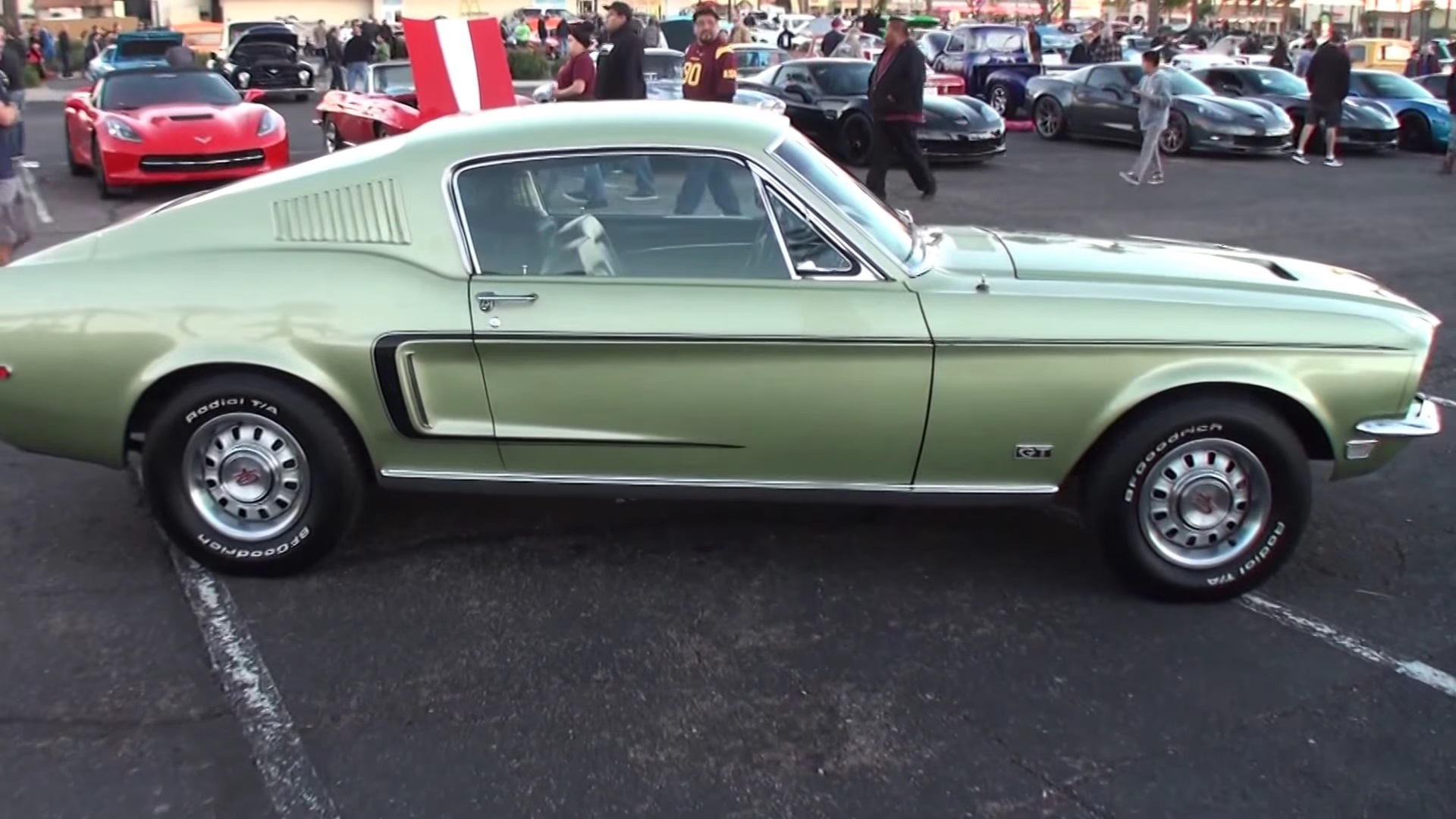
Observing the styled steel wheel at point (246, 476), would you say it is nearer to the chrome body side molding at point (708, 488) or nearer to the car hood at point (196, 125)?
the chrome body side molding at point (708, 488)

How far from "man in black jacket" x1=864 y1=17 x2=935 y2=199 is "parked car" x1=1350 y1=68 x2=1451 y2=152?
1067 cm

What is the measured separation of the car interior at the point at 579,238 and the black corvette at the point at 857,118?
37.8ft

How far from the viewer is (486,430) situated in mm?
4062

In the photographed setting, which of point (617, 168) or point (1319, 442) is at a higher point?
point (617, 168)

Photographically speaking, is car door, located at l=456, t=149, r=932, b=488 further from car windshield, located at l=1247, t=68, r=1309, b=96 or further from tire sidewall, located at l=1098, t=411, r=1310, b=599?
car windshield, located at l=1247, t=68, r=1309, b=96

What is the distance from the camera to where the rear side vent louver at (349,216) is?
4.12 m

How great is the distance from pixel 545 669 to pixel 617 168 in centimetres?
162

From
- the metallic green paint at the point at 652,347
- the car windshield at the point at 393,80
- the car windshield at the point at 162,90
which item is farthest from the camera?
the car windshield at the point at 393,80

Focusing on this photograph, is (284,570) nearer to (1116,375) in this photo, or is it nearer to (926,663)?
(926,663)

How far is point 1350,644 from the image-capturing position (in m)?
3.87

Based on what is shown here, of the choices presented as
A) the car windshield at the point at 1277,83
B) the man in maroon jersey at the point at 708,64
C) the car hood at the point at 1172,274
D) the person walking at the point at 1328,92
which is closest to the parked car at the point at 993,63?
the car windshield at the point at 1277,83

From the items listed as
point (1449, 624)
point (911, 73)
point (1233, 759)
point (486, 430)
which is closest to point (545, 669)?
point (486, 430)

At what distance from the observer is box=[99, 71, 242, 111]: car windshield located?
13094mm

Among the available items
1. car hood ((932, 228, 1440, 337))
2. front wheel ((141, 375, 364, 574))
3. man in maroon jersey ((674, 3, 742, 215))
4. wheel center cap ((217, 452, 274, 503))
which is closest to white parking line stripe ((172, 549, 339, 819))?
front wheel ((141, 375, 364, 574))
